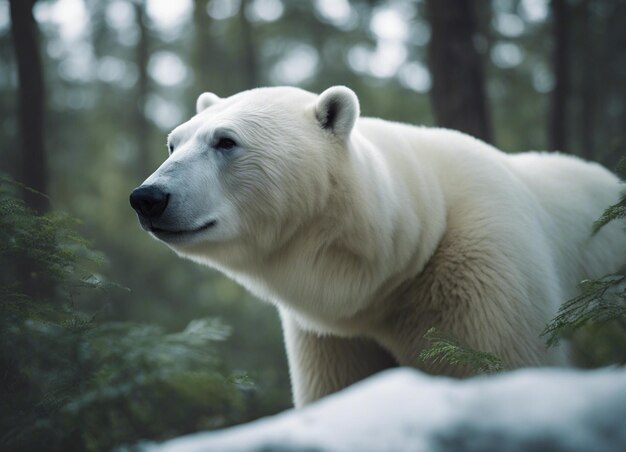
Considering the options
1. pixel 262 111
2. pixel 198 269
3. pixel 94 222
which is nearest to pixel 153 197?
pixel 262 111

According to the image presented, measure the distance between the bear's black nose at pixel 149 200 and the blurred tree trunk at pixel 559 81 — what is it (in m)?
6.67

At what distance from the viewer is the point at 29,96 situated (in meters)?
5.70

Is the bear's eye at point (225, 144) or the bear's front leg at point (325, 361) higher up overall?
the bear's eye at point (225, 144)

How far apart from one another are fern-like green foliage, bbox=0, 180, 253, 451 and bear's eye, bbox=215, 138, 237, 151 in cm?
83

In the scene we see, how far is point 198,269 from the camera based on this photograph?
37.9ft

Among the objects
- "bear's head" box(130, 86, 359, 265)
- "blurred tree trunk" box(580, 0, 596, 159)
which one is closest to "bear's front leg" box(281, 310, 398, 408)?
"bear's head" box(130, 86, 359, 265)

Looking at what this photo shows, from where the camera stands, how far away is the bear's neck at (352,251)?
3.10 meters

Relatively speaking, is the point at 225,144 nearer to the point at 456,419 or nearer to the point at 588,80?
the point at 456,419

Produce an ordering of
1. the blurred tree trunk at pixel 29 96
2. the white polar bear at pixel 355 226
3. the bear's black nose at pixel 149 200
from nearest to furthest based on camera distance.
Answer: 1. the bear's black nose at pixel 149 200
2. the white polar bear at pixel 355 226
3. the blurred tree trunk at pixel 29 96

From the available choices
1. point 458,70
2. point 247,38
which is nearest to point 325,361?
point 458,70

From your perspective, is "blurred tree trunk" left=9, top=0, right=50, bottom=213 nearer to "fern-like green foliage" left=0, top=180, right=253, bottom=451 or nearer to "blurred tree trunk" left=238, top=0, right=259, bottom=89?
"fern-like green foliage" left=0, top=180, right=253, bottom=451

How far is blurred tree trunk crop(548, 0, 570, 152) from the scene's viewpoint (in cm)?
807

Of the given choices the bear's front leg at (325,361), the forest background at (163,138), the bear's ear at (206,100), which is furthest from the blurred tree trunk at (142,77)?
the bear's front leg at (325,361)

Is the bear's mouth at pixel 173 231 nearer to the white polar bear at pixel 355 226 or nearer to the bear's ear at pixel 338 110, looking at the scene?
the white polar bear at pixel 355 226
